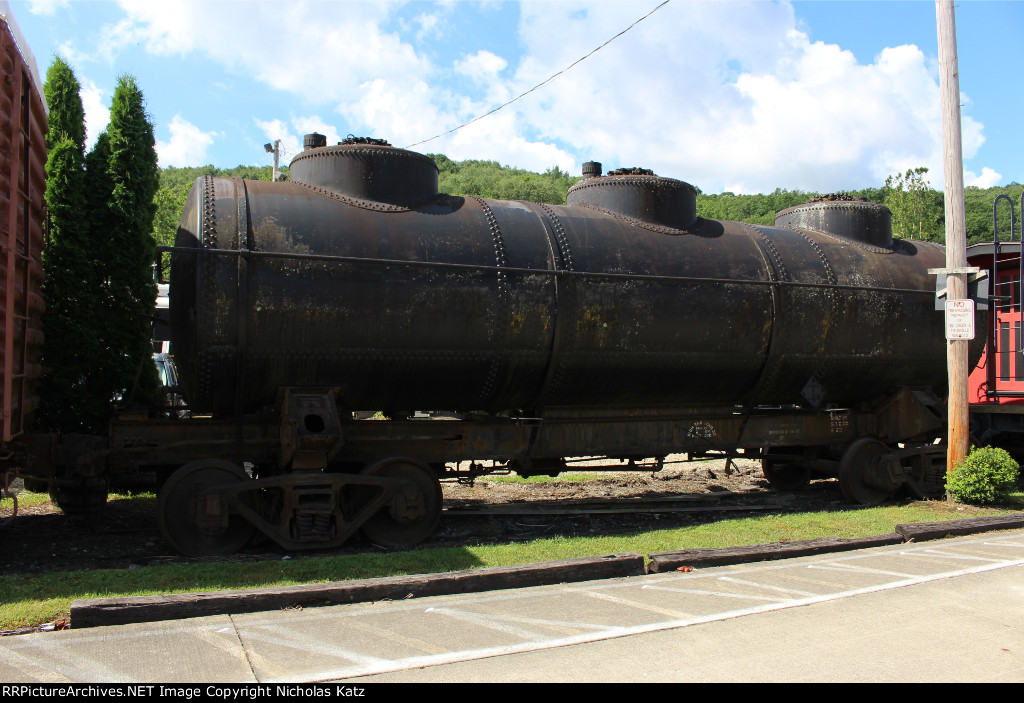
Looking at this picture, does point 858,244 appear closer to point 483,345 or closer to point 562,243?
point 562,243

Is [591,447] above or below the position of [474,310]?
below

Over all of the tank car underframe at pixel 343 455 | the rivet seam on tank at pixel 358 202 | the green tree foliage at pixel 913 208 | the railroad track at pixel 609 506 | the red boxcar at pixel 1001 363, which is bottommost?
the railroad track at pixel 609 506

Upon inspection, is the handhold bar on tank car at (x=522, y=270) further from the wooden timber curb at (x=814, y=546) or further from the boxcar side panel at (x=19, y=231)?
the wooden timber curb at (x=814, y=546)

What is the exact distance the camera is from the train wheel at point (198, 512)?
6.63 m

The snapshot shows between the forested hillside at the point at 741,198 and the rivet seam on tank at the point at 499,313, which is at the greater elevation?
the forested hillside at the point at 741,198

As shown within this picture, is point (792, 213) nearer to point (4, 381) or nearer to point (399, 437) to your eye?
point (399, 437)

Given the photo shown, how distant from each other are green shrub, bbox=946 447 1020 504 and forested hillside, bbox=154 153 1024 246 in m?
3.93

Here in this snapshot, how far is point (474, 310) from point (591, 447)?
214 cm

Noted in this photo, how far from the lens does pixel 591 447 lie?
8.38 metres

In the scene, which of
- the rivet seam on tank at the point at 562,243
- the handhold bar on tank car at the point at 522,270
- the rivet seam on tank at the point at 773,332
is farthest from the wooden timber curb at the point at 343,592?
the rivet seam on tank at the point at 773,332

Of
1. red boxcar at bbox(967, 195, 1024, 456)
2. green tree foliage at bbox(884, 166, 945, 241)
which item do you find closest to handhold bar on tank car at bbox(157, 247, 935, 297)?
red boxcar at bbox(967, 195, 1024, 456)

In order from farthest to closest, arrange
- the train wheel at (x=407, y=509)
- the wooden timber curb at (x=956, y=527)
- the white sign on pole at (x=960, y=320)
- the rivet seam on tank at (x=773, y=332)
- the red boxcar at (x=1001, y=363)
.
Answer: the red boxcar at (x=1001, y=363), the white sign on pole at (x=960, y=320), the rivet seam on tank at (x=773, y=332), the wooden timber curb at (x=956, y=527), the train wheel at (x=407, y=509)

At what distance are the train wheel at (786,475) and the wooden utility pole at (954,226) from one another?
2070 mm
